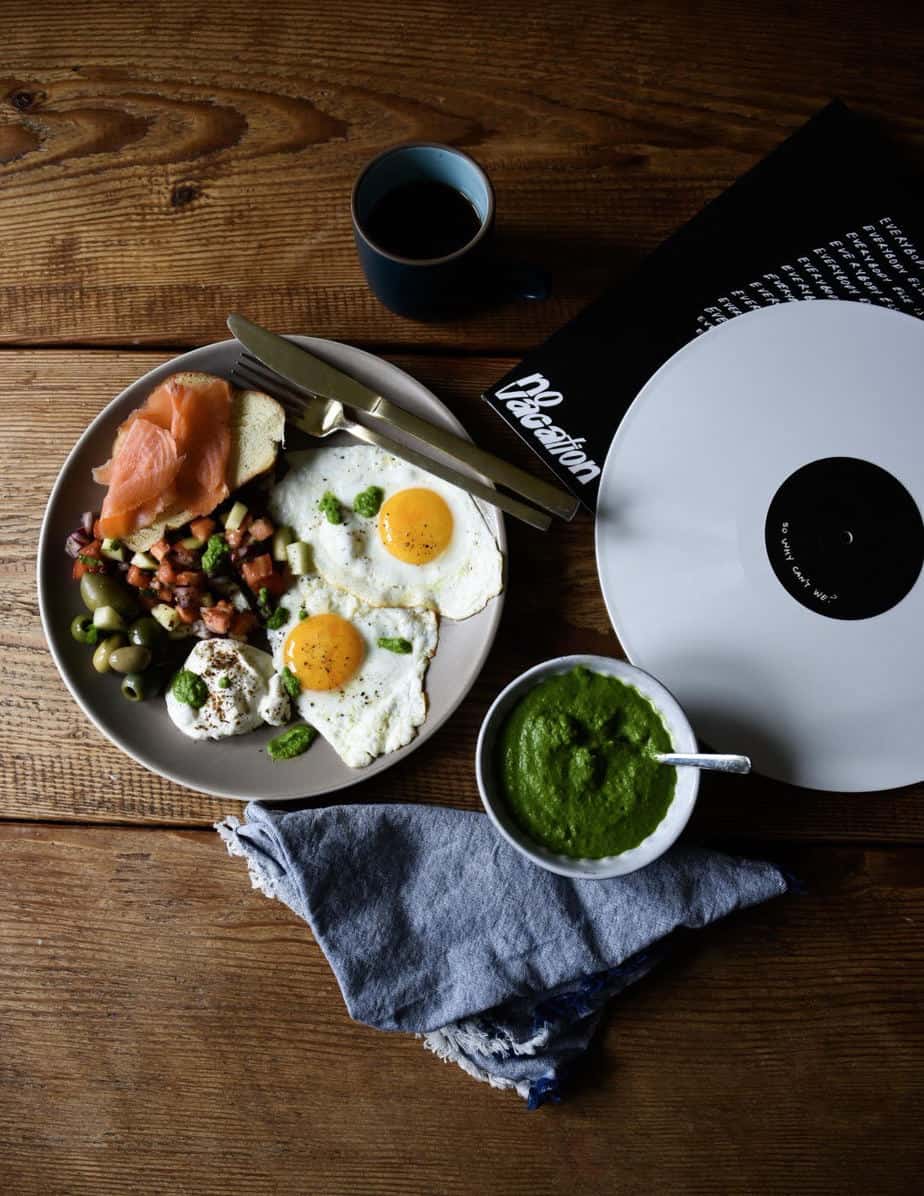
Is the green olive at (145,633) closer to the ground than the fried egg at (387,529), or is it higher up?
closer to the ground

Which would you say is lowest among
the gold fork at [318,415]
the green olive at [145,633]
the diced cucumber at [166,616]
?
the green olive at [145,633]

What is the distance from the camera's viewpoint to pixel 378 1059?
5.79 feet

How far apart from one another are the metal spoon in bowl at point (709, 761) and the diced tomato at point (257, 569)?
79 centimetres

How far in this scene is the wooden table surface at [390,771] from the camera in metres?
1.76

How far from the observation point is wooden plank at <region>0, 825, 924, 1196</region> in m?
1.75

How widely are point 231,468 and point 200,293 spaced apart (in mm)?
406

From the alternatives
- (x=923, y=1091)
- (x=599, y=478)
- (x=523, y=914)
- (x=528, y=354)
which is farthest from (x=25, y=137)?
(x=923, y=1091)

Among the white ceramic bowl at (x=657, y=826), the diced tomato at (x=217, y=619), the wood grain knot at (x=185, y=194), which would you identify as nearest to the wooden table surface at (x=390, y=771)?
the wood grain knot at (x=185, y=194)

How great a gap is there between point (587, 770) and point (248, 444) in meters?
0.88

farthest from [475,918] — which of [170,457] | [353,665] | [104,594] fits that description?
[170,457]

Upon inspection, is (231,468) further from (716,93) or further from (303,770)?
(716,93)

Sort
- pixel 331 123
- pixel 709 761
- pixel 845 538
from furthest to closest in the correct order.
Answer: pixel 331 123, pixel 845 538, pixel 709 761

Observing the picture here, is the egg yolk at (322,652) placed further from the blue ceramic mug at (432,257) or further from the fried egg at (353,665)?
the blue ceramic mug at (432,257)

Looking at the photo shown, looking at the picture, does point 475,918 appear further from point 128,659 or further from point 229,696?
point 128,659
